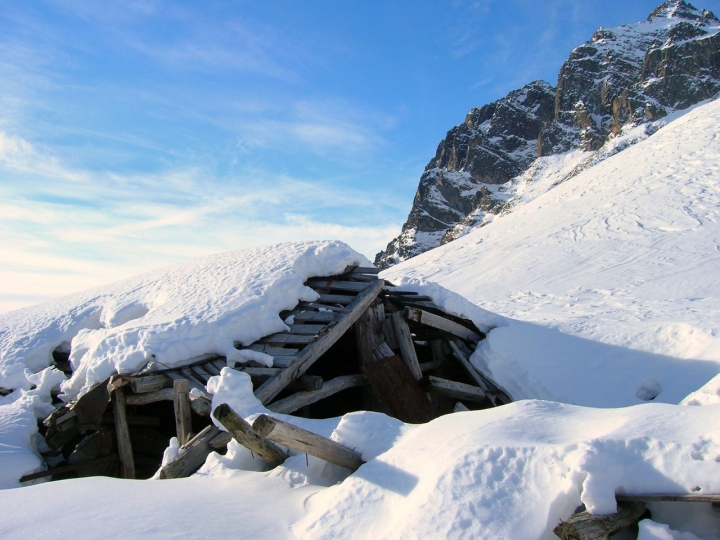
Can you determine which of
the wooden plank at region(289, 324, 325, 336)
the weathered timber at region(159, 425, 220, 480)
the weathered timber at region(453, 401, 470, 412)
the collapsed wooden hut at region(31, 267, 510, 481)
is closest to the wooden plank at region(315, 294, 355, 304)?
the collapsed wooden hut at region(31, 267, 510, 481)

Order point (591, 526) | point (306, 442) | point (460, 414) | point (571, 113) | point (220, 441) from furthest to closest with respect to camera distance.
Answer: point (571, 113) < point (220, 441) < point (460, 414) < point (306, 442) < point (591, 526)

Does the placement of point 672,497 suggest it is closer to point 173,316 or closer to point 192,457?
point 192,457

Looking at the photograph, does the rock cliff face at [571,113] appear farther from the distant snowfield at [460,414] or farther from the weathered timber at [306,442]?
the weathered timber at [306,442]

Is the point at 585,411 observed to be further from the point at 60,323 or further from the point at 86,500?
the point at 60,323

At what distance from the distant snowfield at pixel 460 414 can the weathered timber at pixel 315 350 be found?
25.3 inches

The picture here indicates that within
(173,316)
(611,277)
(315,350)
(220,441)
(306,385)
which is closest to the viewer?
(220,441)

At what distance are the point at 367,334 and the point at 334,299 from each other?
2.34 ft

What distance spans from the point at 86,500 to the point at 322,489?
1511 mm

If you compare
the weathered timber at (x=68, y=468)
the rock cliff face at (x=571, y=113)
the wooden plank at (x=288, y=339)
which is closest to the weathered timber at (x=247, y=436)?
the wooden plank at (x=288, y=339)

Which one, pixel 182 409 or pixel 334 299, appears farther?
pixel 334 299

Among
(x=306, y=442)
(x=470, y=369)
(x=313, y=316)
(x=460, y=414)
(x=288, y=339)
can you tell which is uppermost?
(x=313, y=316)

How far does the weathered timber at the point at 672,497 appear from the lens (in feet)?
8.69

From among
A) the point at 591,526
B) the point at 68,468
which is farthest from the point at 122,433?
the point at 591,526

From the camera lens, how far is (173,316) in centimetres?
706
